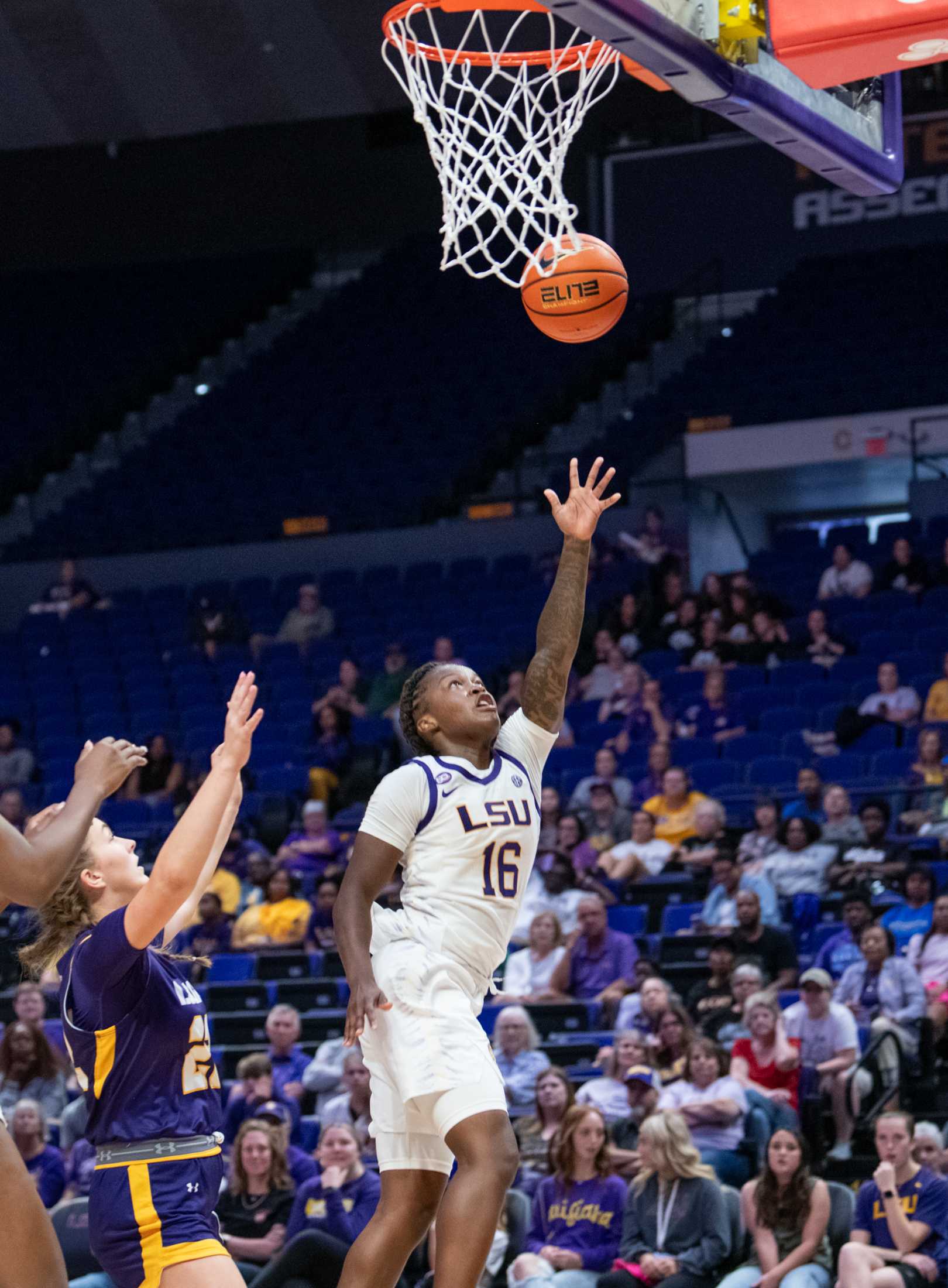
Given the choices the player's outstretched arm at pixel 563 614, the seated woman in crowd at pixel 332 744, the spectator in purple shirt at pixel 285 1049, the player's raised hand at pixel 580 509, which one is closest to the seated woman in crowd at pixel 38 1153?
the spectator in purple shirt at pixel 285 1049

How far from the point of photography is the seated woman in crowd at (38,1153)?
33.6 ft

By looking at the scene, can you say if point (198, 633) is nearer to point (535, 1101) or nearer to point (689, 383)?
point (689, 383)

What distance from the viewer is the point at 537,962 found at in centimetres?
1171

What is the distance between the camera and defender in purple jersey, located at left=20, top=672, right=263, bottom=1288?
171 inches

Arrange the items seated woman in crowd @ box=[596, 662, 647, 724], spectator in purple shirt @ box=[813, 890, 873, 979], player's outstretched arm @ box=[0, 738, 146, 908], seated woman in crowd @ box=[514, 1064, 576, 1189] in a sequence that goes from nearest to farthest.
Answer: player's outstretched arm @ box=[0, 738, 146, 908] < seated woman in crowd @ box=[514, 1064, 576, 1189] < spectator in purple shirt @ box=[813, 890, 873, 979] < seated woman in crowd @ box=[596, 662, 647, 724]

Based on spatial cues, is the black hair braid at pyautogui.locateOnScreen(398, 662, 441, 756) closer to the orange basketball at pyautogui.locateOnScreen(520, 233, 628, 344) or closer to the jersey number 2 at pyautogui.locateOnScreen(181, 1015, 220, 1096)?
the jersey number 2 at pyautogui.locateOnScreen(181, 1015, 220, 1096)

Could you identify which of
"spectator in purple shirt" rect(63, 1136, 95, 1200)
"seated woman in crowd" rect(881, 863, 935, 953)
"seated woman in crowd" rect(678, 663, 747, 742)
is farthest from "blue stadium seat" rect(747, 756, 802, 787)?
A: "spectator in purple shirt" rect(63, 1136, 95, 1200)

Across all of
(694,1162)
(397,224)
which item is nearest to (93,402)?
(397,224)

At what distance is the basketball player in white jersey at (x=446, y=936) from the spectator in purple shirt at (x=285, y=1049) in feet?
20.2

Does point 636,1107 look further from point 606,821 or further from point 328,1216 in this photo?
point 606,821

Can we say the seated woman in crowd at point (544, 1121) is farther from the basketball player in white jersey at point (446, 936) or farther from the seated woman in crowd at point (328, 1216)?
the basketball player in white jersey at point (446, 936)

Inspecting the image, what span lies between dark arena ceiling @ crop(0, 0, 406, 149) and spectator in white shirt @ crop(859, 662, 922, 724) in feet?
27.5

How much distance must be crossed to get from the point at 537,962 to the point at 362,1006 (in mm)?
7151

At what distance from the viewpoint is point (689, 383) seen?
67.3 feet
